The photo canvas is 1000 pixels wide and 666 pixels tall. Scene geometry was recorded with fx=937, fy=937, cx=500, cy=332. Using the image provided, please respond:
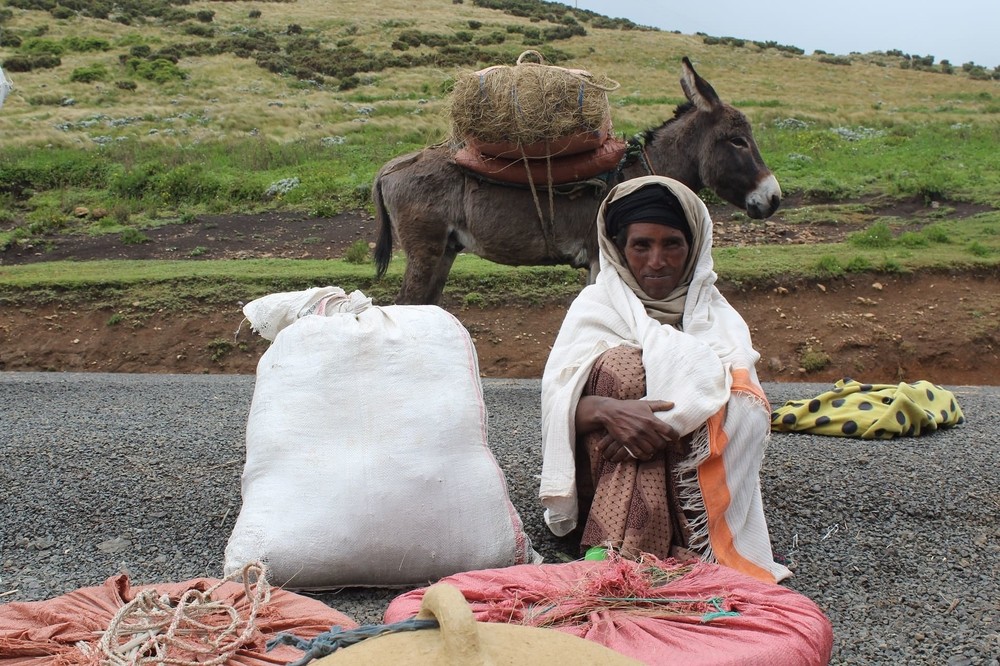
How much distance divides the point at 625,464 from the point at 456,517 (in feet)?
1.83

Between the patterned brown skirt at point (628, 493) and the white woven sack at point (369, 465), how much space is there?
0.29m

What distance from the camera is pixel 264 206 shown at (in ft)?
51.0

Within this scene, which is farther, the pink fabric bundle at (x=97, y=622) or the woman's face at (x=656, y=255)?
the woman's face at (x=656, y=255)

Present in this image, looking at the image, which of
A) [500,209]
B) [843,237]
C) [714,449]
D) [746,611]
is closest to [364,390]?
[714,449]

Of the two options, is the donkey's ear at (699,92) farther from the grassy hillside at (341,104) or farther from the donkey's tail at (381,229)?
the donkey's tail at (381,229)

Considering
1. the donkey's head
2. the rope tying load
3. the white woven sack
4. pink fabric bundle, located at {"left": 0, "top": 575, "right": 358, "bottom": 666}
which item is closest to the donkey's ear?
the donkey's head

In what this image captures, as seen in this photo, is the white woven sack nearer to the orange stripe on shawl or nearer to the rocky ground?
the orange stripe on shawl

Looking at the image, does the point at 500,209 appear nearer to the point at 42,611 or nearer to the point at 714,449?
the point at 714,449

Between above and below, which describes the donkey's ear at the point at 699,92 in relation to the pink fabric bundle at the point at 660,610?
above

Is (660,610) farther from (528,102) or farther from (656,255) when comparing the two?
(528,102)

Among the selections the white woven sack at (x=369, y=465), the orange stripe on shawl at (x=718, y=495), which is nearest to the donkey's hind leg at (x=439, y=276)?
the white woven sack at (x=369, y=465)

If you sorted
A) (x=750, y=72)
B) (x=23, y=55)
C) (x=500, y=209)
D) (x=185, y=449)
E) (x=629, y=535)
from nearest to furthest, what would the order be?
(x=629, y=535) → (x=185, y=449) → (x=500, y=209) → (x=23, y=55) → (x=750, y=72)

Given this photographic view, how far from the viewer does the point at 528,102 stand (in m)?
6.03

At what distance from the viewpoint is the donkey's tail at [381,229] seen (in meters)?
7.48
